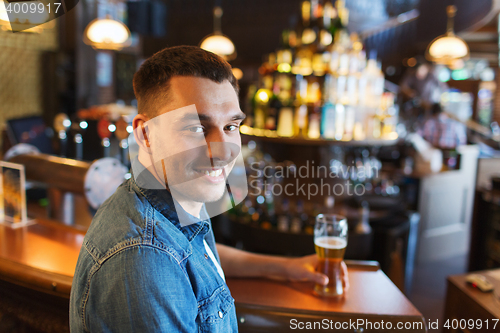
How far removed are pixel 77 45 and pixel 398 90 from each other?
5.87 meters

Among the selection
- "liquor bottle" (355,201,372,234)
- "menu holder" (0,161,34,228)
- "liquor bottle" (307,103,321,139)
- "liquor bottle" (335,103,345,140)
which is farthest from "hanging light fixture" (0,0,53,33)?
"liquor bottle" (355,201,372,234)

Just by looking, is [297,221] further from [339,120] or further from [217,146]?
[217,146]

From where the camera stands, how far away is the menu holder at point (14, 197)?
1.44m

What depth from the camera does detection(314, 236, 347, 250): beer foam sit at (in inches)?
38.9

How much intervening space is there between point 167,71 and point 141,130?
135mm

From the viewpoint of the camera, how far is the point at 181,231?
0.74 meters

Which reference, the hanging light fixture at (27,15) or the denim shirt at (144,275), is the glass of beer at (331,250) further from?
the hanging light fixture at (27,15)

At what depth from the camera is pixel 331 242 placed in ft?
3.33

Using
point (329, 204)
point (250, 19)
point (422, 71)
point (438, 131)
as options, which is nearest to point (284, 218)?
point (329, 204)

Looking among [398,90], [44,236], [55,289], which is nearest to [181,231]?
[55,289]

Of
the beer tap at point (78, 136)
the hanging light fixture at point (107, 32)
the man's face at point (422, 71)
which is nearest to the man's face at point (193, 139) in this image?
the beer tap at point (78, 136)

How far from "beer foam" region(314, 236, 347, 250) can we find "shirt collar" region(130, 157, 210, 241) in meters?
0.41

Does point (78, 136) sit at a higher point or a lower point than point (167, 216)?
higher

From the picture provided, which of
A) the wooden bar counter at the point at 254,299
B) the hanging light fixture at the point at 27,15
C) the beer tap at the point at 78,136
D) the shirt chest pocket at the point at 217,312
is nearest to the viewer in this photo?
the shirt chest pocket at the point at 217,312
